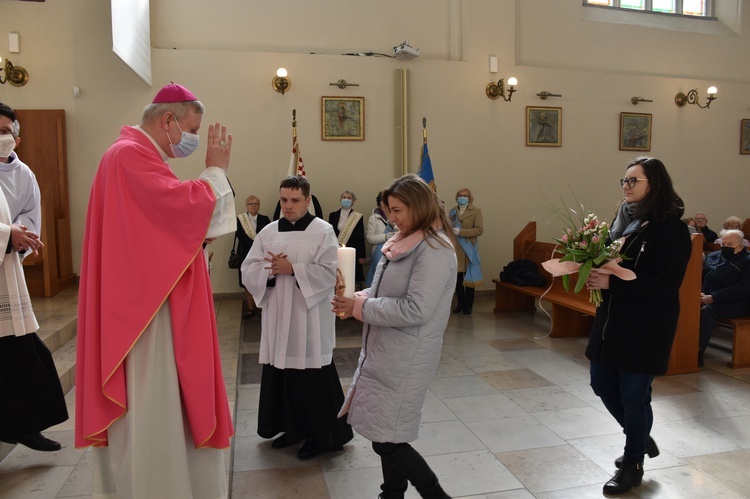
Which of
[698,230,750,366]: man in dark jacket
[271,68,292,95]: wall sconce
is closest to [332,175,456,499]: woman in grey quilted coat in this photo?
[698,230,750,366]: man in dark jacket

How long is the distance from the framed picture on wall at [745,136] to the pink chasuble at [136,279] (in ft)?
37.7

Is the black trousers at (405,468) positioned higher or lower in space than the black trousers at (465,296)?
higher

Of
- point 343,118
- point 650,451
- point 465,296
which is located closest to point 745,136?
point 465,296

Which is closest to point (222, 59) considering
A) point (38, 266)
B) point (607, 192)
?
point (38, 266)

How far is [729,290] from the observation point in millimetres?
5336

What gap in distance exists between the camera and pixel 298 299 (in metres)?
3.42

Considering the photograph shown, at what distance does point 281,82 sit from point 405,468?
7125 millimetres

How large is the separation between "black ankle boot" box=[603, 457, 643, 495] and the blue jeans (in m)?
0.04

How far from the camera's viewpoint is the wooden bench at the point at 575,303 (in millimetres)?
4938

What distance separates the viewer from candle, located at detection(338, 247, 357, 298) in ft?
7.26

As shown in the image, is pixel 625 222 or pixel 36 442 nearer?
pixel 625 222

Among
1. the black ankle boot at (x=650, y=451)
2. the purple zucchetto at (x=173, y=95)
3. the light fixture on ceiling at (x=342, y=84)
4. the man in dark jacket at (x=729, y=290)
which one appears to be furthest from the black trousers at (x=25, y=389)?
the light fixture on ceiling at (x=342, y=84)

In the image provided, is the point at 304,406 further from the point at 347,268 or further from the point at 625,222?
the point at 625,222

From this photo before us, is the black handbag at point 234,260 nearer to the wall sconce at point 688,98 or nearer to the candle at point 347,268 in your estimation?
the candle at point 347,268
